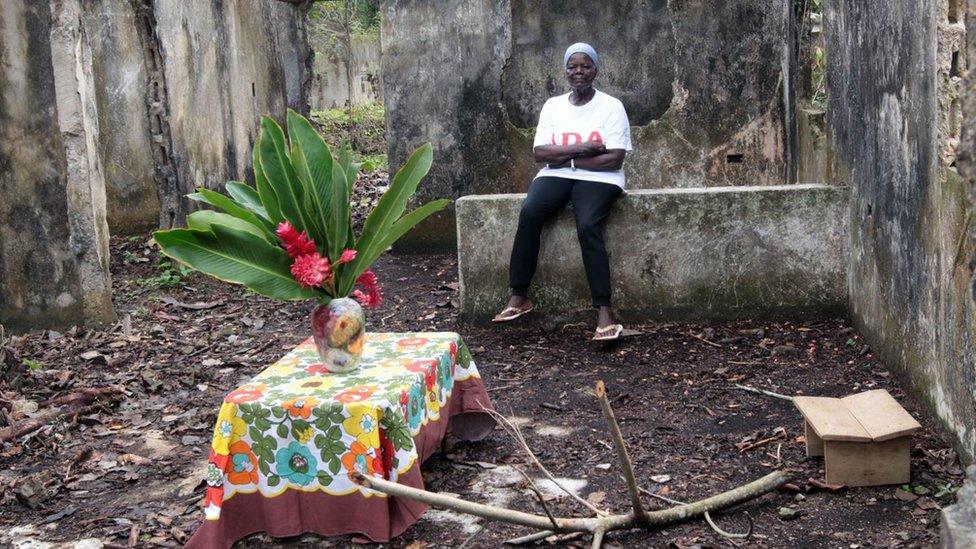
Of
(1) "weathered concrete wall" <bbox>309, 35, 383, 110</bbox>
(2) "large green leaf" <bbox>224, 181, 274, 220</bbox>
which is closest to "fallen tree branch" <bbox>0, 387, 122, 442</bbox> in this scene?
(2) "large green leaf" <bbox>224, 181, 274, 220</bbox>

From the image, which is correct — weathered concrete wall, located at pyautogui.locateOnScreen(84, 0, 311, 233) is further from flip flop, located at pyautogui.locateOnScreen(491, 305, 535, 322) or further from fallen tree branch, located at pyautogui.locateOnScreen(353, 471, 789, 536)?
fallen tree branch, located at pyautogui.locateOnScreen(353, 471, 789, 536)

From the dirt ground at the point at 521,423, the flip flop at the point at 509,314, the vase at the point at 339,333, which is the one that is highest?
the vase at the point at 339,333

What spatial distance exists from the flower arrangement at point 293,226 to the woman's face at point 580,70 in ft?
8.40

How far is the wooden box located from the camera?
4188 millimetres

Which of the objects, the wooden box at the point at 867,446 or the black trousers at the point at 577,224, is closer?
the wooden box at the point at 867,446

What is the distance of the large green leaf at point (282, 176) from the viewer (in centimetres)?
430

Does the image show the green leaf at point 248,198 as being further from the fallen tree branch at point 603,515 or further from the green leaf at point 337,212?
the fallen tree branch at point 603,515

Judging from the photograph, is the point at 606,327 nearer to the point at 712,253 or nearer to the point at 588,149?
the point at 712,253

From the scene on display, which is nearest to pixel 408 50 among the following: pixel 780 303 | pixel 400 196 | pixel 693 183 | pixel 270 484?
pixel 693 183

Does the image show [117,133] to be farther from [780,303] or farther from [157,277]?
[780,303]

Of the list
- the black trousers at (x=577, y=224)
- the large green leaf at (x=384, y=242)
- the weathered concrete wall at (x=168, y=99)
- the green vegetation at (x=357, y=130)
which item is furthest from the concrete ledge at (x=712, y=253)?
the green vegetation at (x=357, y=130)

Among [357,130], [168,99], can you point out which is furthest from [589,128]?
[357,130]

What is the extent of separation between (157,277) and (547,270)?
398 centimetres

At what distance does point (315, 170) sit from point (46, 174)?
13.0 ft
